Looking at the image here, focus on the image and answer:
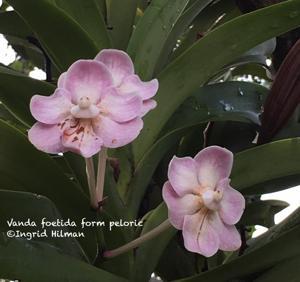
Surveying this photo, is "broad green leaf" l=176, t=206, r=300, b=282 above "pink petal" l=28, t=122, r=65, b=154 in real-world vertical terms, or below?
below

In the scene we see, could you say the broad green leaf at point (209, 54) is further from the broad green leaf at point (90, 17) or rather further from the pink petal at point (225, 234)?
the pink petal at point (225, 234)

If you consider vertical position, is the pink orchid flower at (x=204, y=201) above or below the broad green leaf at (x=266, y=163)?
below

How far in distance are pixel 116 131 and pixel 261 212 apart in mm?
419

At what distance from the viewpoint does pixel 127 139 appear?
43 centimetres

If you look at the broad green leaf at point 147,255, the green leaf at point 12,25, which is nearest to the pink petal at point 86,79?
the broad green leaf at point 147,255

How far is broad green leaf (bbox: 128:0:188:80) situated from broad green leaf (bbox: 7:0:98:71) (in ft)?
0.28

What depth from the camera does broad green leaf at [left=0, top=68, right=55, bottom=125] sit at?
0.59m

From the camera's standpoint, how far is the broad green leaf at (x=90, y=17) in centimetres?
68

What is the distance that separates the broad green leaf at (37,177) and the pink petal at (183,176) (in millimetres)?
162

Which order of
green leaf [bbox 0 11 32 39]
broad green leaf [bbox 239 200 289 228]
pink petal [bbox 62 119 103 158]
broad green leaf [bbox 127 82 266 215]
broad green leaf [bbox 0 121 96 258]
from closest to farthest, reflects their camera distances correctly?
1. pink petal [bbox 62 119 103 158]
2. broad green leaf [bbox 0 121 96 258]
3. broad green leaf [bbox 127 82 266 215]
4. broad green leaf [bbox 239 200 289 228]
5. green leaf [bbox 0 11 32 39]

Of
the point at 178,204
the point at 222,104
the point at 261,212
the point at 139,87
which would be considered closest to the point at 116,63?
the point at 139,87

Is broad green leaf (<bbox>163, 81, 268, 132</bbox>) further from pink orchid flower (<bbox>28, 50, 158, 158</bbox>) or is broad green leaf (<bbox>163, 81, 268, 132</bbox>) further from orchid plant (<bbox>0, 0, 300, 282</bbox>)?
pink orchid flower (<bbox>28, 50, 158, 158</bbox>)

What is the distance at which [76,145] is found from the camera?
423 millimetres

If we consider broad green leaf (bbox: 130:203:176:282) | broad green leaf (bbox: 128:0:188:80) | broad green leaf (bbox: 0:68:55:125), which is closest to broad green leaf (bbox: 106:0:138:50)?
broad green leaf (bbox: 128:0:188:80)
